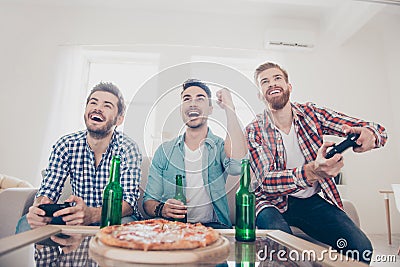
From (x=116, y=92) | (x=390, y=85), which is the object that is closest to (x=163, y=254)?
(x=116, y=92)

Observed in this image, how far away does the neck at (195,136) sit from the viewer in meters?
1.44

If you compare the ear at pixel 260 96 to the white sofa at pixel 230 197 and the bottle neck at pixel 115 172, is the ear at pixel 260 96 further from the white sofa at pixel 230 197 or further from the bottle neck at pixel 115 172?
the bottle neck at pixel 115 172

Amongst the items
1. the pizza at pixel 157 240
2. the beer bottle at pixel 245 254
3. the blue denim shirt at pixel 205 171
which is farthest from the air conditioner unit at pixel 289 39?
the pizza at pixel 157 240

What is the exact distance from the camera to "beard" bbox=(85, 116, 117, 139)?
1.50 meters

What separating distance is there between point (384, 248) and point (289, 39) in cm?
143

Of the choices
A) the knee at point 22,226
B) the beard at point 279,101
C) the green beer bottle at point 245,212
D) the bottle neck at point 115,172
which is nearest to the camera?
the green beer bottle at point 245,212

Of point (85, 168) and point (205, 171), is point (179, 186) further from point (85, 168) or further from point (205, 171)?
point (85, 168)

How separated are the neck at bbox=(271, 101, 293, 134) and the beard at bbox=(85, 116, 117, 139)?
85 centimetres

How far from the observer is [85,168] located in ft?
4.46

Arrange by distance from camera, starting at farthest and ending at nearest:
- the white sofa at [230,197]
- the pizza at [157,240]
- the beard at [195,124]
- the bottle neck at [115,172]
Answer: the beard at [195,124] → the white sofa at [230,197] → the bottle neck at [115,172] → the pizza at [157,240]

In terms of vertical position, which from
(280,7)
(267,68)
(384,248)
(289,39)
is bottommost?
(384,248)

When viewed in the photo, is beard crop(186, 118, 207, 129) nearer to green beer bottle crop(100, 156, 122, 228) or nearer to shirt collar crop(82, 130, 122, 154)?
shirt collar crop(82, 130, 122, 154)

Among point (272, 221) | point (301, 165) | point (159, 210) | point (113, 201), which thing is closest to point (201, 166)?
point (159, 210)

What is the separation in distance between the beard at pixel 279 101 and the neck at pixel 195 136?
0.40 meters
